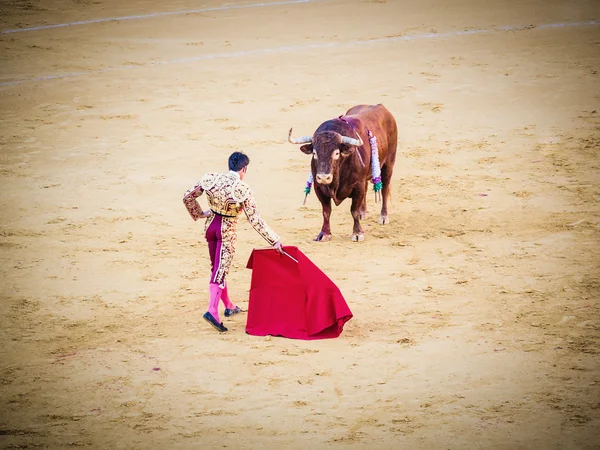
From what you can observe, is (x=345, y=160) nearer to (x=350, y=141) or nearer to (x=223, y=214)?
(x=350, y=141)

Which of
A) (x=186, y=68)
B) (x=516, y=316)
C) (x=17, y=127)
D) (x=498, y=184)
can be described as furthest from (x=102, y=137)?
(x=516, y=316)

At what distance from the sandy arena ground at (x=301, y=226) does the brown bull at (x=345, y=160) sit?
0.34 m

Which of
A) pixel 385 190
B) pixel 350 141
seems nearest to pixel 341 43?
pixel 385 190

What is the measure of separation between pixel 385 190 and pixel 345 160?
926mm

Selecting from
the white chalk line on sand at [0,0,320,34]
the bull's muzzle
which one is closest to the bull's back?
the bull's muzzle

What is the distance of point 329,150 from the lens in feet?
29.1

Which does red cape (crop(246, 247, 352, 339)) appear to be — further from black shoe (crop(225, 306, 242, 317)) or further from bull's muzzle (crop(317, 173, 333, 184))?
bull's muzzle (crop(317, 173, 333, 184))

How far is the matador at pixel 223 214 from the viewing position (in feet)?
22.4

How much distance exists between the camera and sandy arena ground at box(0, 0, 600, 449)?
5.73 meters

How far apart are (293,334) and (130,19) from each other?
38.8 ft

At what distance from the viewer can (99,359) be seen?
258 inches

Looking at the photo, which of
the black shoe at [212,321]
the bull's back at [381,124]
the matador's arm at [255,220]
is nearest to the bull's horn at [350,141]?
the bull's back at [381,124]

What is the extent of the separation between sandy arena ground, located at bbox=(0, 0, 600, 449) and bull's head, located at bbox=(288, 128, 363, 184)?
2.60ft

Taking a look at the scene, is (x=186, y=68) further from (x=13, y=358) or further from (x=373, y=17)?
(x=13, y=358)
